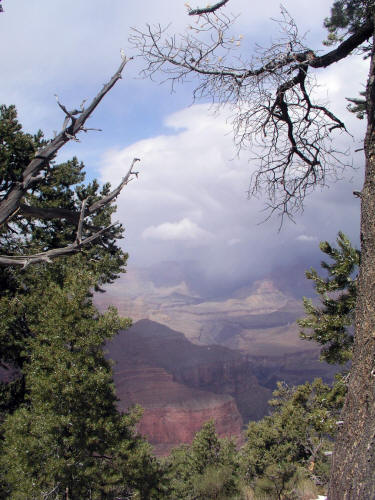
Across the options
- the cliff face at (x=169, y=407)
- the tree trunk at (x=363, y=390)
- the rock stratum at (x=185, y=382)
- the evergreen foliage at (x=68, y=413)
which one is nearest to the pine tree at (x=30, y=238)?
the evergreen foliage at (x=68, y=413)

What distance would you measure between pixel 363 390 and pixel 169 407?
109 m

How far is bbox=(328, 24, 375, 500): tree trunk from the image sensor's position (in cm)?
264

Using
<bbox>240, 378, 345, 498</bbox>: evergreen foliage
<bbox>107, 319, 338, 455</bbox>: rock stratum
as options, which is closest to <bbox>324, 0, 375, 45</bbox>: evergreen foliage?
<bbox>240, 378, 345, 498</bbox>: evergreen foliage

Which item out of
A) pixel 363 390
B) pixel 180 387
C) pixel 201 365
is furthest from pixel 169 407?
pixel 363 390

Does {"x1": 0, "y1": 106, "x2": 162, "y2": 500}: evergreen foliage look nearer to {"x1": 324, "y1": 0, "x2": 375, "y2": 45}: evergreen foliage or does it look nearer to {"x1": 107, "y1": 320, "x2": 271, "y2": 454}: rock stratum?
{"x1": 324, "y1": 0, "x2": 375, "y2": 45}: evergreen foliage

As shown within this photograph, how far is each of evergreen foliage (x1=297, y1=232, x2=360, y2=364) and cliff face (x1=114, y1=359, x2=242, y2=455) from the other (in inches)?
3526

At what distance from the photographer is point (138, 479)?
10234 mm

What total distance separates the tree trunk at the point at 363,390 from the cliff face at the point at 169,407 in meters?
95.9

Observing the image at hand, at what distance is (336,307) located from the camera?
32.1 ft

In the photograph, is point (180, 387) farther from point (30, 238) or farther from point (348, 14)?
point (348, 14)

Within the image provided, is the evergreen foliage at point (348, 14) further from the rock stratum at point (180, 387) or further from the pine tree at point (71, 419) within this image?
the rock stratum at point (180, 387)

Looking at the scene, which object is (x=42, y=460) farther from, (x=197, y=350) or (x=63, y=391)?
(x=197, y=350)

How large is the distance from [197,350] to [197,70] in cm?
16524

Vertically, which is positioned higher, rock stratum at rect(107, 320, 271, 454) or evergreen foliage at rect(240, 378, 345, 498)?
evergreen foliage at rect(240, 378, 345, 498)
